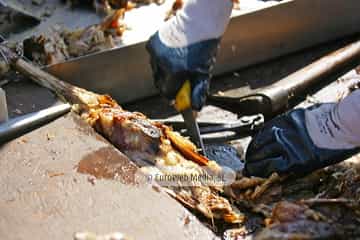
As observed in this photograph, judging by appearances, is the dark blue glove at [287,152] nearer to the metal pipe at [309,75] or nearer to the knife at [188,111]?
the knife at [188,111]

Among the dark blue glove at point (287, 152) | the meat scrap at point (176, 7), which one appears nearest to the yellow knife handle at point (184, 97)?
the dark blue glove at point (287, 152)

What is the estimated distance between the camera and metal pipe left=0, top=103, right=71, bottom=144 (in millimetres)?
3102

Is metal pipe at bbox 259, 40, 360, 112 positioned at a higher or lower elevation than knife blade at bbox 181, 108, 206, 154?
lower

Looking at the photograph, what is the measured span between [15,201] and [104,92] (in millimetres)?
1433

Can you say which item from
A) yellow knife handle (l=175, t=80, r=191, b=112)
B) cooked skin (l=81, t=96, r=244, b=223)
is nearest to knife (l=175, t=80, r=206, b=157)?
yellow knife handle (l=175, t=80, r=191, b=112)

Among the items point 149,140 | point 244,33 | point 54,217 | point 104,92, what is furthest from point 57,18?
point 54,217

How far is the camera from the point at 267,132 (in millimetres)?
3193

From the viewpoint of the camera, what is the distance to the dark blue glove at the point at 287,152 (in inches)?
120

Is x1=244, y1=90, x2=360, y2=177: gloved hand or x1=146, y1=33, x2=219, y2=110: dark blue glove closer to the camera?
x1=244, y1=90, x2=360, y2=177: gloved hand

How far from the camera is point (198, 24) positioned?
3.49m

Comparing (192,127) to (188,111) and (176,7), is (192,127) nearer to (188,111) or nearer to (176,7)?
(188,111)

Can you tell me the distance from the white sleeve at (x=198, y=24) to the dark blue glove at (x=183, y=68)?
4 centimetres

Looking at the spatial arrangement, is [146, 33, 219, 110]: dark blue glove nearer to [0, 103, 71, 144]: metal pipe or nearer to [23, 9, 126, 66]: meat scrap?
[0, 103, 71, 144]: metal pipe

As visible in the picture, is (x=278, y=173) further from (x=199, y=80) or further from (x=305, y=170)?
(x=199, y=80)
